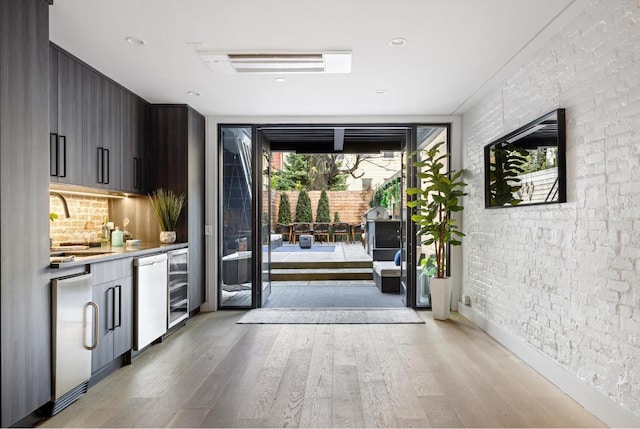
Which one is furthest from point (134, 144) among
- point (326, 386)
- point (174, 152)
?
point (326, 386)

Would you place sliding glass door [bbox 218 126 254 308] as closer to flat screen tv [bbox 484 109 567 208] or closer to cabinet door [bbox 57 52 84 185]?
cabinet door [bbox 57 52 84 185]

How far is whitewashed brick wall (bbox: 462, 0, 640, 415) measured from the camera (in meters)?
2.30

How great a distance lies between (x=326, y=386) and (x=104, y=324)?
1.61m

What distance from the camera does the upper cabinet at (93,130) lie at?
3.24 metres

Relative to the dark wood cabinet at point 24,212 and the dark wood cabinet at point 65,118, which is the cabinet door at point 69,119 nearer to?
the dark wood cabinet at point 65,118

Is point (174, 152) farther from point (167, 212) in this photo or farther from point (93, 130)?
point (93, 130)

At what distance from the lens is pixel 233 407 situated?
8.89 feet

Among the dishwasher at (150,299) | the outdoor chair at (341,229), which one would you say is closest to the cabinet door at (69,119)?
the dishwasher at (150,299)

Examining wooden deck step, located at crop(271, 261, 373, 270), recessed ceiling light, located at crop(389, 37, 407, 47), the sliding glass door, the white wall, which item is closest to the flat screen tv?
recessed ceiling light, located at crop(389, 37, 407, 47)

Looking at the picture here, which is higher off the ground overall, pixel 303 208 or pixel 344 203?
pixel 344 203

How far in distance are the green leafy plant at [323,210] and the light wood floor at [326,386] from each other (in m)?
11.3

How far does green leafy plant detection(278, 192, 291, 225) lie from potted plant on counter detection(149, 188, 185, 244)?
1059 centimetres

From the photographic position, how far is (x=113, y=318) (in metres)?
3.30

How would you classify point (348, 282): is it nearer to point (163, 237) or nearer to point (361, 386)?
point (163, 237)
